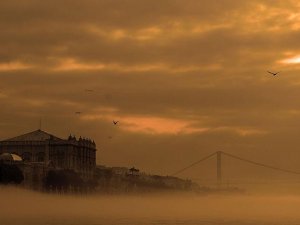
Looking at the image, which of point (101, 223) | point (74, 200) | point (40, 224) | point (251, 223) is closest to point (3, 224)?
point (40, 224)

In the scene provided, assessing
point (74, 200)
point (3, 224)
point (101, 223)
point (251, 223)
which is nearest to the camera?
point (3, 224)

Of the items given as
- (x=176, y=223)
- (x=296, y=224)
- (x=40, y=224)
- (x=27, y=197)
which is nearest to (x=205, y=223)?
(x=176, y=223)

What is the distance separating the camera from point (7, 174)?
609ft

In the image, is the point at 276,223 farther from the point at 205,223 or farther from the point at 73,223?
the point at 73,223

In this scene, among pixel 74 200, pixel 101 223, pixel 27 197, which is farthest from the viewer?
pixel 74 200

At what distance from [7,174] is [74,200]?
69.3 feet

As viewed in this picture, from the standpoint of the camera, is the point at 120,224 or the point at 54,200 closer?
the point at 120,224

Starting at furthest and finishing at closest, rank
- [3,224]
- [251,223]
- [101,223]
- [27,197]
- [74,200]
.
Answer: [74,200] < [27,197] < [251,223] < [101,223] < [3,224]

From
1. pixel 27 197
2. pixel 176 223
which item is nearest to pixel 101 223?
pixel 176 223

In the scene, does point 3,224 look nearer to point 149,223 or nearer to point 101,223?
point 101,223

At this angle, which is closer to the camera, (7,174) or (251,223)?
(251,223)

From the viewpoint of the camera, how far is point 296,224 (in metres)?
109

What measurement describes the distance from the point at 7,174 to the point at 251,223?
8722cm

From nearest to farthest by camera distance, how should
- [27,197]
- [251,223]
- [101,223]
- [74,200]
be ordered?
[101,223]
[251,223]
[27,197]
[74,200]
